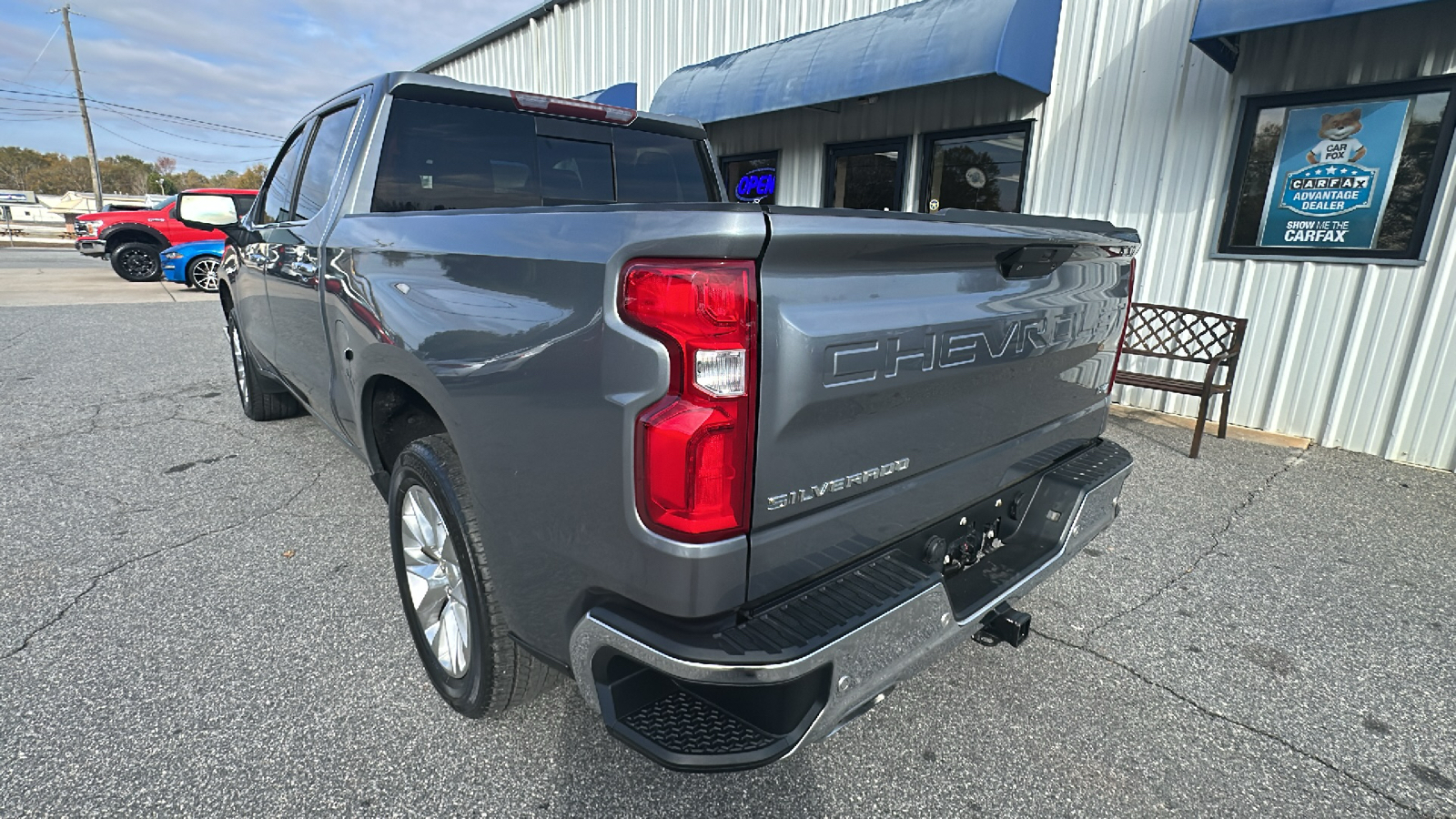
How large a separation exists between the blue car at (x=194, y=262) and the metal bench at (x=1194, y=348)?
50.9 feet

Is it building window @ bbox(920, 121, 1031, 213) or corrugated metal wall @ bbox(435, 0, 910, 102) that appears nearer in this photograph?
building window @ bbox(920, 121, 1031, 213)

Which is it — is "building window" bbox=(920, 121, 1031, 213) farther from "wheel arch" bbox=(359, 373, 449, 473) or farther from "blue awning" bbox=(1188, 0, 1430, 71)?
"wheel arch" bbox=(359, 373, 449, 473)

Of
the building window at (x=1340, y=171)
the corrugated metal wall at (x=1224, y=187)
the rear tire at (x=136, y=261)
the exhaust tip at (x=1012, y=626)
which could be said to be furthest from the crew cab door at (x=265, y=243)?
the rear tire at (x=136, y=261)

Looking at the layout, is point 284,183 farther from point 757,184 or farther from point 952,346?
point 757,184

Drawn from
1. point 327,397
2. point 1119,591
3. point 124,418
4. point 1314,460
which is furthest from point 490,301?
point 1314,460

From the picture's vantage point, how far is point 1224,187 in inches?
213

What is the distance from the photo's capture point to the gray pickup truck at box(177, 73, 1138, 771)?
1333mm

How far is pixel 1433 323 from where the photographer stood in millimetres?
4715

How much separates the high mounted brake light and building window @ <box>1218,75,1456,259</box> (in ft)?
15.9

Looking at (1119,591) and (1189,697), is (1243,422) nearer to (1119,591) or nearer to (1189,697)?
(1119,591)

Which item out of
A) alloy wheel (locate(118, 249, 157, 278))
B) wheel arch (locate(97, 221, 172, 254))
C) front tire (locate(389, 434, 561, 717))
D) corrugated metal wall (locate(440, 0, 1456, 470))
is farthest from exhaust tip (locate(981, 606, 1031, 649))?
alloy wheel (locate(118, 249, 157, 278))

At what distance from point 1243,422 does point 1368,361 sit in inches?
35.6

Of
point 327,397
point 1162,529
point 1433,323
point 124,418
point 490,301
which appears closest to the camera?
point 490,301

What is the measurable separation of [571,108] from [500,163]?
412mm
